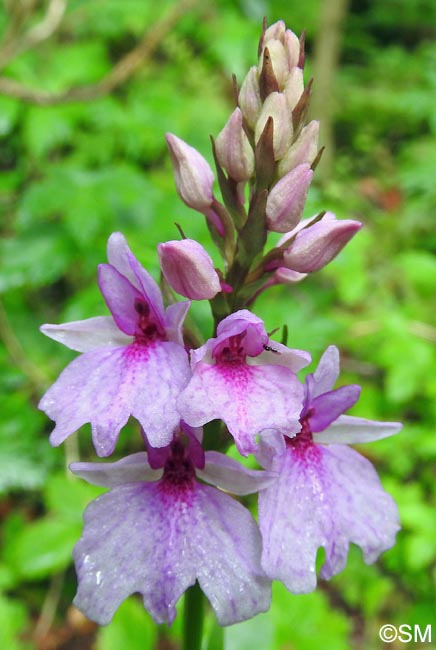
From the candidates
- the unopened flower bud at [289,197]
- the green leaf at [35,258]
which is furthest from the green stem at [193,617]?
the green leaf at [35,258]

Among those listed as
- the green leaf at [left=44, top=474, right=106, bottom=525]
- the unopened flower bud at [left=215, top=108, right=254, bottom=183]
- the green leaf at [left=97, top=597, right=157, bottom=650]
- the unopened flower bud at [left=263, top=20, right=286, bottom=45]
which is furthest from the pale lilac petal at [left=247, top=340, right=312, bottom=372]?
the green leaf at [left=44, top=474, right=106, bottom=525]

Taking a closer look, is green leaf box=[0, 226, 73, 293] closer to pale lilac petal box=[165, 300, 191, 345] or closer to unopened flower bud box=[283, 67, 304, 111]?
pale lilac petal box=[165, 300, 191, 345]

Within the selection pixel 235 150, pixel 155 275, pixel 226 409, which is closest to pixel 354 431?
pixel 226 409

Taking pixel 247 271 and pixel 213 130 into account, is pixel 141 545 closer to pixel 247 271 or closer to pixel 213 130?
pixel 247 271

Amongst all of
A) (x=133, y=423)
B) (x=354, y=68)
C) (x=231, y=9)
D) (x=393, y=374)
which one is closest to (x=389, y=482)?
(x=393, y=374)

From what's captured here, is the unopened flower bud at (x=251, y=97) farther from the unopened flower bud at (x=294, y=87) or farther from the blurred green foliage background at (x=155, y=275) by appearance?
the blurred green foliage background at (x=155, y=275)

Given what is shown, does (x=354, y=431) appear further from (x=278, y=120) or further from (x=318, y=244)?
(x=278, y=120)
